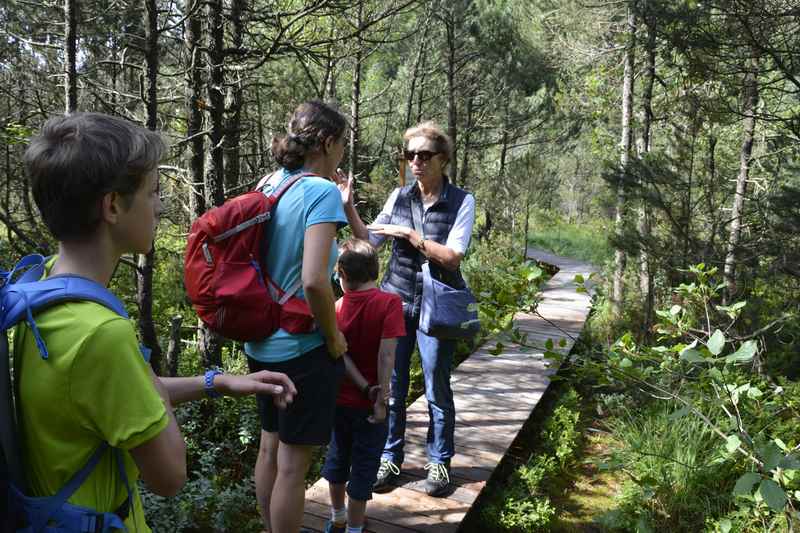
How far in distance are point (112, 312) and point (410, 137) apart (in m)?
2.43

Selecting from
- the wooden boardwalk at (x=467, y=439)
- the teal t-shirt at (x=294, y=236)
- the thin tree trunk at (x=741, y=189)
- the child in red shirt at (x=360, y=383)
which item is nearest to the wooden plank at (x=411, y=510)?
the wooden boardwalk at (x=467, y=439)

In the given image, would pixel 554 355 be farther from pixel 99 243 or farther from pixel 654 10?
pixel 654 10

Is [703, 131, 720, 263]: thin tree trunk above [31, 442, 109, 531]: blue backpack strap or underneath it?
above

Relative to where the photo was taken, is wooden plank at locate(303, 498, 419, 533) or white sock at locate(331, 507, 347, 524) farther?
wooden plank at locate(303, 498, 419, 533)

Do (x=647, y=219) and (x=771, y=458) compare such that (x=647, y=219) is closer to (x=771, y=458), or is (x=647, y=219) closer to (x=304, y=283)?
(x=771, y=458)

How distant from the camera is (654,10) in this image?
536cm

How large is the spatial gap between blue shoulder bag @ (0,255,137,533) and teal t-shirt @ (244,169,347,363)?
3.45 ft

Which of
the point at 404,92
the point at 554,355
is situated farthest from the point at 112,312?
the point at 404,92

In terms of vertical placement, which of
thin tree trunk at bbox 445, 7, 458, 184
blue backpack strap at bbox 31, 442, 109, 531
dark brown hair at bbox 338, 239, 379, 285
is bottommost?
blue backpack strap at bbox 31, 442, 109, 531

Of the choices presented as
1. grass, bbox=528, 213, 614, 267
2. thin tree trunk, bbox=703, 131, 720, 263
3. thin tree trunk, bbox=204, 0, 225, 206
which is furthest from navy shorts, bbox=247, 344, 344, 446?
grass, bbox=528, 213, 614, 267

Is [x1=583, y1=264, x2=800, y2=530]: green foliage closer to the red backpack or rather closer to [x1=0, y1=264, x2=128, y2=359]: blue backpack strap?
the red backpack

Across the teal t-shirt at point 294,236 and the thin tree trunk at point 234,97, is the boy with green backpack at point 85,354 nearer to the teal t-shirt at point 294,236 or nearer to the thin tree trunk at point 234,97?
the teal t-shirt at point 294,236

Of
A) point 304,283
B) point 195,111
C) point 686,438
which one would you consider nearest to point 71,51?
point 195,111

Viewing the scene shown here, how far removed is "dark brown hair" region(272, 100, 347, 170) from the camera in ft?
7.74
